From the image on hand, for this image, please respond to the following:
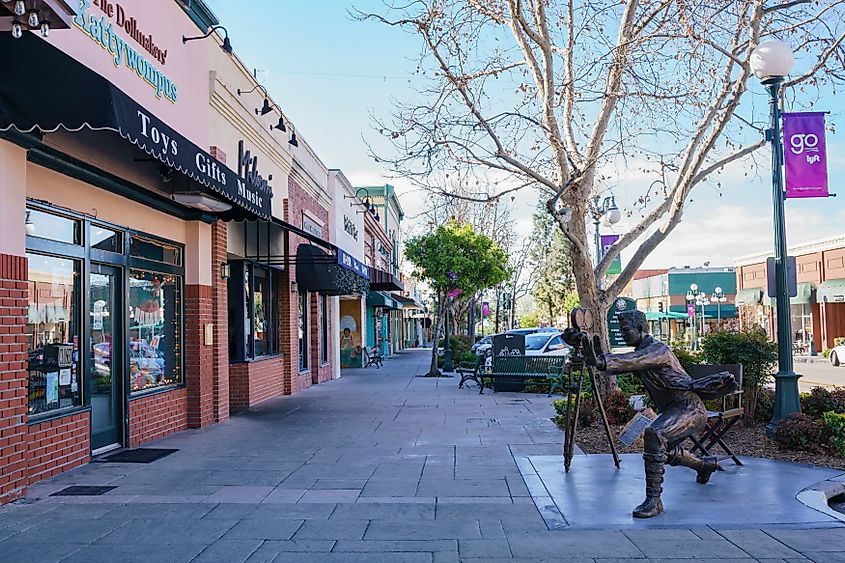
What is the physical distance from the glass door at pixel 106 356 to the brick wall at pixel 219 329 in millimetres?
2649

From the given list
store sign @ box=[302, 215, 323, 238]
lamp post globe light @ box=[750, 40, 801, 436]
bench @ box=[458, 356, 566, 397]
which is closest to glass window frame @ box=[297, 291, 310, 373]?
store sign @ box=[302, 215, 323, 238]

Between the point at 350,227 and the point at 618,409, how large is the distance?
60.0ft

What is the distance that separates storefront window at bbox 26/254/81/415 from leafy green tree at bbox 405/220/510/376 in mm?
17393

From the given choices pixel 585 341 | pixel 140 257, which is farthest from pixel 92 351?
pixel 585 341

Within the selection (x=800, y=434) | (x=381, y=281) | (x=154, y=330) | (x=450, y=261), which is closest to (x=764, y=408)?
(x=800, y=434)

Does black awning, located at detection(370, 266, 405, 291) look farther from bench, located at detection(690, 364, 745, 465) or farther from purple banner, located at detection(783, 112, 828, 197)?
bench, located at detection(690, 364, 745, 465)

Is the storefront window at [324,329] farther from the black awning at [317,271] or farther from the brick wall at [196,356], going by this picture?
the brick wall at [196,356]

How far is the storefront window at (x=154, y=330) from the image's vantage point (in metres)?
10.8

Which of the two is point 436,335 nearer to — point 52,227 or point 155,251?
point 155,251

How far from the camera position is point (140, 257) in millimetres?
10844

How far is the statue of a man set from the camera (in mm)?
6785

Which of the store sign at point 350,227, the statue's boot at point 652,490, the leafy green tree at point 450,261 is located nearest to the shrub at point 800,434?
the statue's boot at point 652,490

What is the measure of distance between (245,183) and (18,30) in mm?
6242

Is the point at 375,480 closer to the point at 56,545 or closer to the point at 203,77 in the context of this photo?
the point at 56,545
